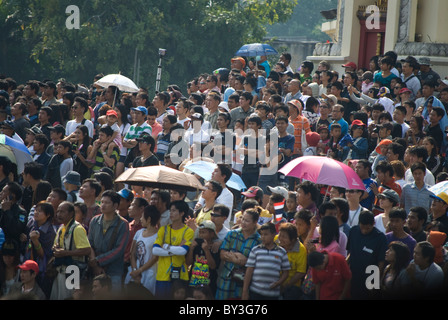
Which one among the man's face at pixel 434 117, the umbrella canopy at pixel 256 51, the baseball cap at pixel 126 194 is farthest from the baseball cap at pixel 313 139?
the umbrella canopy at pixel 256 51

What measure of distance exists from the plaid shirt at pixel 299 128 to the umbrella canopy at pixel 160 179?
131 inches

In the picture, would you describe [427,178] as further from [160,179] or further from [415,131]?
[160,179]

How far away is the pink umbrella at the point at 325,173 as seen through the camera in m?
8.63

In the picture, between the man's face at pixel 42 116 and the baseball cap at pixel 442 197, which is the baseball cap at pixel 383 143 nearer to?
the baseball cap at pixel 442 197

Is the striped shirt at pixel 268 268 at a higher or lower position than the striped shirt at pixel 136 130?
lower

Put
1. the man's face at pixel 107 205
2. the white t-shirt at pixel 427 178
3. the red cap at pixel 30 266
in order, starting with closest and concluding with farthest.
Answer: the red cap at pixel 30 266
the man's face at pixel 107 205
the white t-shirt at pixel 427 178

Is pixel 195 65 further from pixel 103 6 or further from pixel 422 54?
pixel 422 54

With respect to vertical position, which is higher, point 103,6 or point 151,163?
point 103,6

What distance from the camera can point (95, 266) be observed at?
805cm

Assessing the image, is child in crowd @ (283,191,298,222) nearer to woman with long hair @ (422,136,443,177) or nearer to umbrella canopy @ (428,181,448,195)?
umbrella canopy @ (428,181,448,195)

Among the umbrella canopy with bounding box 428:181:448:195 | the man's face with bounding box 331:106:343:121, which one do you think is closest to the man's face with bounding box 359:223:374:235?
the umbrella canopy with bounding box 428:181:448:195

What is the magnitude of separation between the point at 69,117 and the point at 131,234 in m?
5.93

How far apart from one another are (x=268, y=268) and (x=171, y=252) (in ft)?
3.70

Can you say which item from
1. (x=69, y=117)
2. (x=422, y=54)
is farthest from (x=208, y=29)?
(x=69, y=117)
